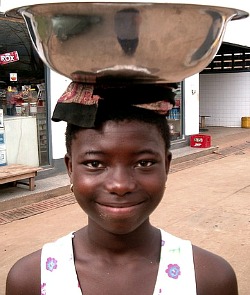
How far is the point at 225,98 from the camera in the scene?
14656 millimetres

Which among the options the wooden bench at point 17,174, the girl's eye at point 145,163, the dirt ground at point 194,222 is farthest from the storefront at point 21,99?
the girl's eye at point 145,163

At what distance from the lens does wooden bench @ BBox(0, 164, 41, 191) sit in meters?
5.66

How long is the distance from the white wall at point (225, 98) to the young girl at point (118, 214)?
44.5 ft

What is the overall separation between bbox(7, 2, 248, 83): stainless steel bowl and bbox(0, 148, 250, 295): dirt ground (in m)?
2.81

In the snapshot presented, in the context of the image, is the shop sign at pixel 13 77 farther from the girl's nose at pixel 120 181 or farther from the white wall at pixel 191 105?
the girl's nose at pixel 120 181

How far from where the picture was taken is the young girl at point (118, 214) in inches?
48.9

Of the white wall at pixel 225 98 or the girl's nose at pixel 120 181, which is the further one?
the white wall at pixel 225 98

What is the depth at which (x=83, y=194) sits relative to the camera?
126 cm

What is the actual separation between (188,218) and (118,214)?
4.22 meters

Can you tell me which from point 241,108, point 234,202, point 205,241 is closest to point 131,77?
point 205,241

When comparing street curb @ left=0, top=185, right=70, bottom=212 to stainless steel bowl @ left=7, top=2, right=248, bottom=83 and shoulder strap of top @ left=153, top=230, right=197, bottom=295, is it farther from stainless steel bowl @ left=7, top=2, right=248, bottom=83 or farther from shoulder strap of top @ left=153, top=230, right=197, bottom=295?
stainless steel bowl @ left=7, top=2, right=248, bottom=83

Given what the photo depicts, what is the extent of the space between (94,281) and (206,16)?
80 cm

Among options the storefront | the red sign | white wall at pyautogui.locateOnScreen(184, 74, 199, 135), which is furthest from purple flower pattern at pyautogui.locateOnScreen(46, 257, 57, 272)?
white wall at pyautogui.locateOnScreen(184, 74, 199, 135)

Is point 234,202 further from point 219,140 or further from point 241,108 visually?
point 241,108
